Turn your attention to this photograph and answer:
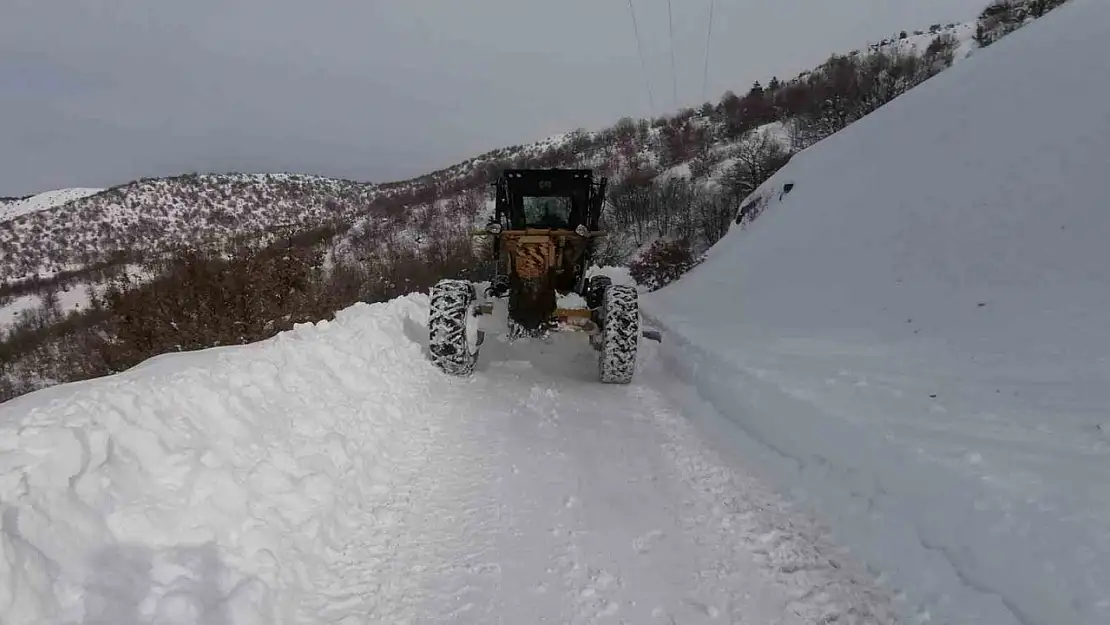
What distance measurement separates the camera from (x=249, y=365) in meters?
4.61

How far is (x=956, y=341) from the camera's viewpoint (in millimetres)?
6828

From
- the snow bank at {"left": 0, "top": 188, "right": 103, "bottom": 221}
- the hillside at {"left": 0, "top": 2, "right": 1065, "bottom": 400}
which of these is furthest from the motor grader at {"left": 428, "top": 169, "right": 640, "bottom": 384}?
the snow bank at {"left": 0, "top": 188, "right": 103, "bottom": 221}

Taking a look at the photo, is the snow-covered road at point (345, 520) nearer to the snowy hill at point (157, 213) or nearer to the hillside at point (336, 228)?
the hillside at point (336, 228)

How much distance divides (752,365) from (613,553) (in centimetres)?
441

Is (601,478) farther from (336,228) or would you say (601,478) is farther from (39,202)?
(39,202)

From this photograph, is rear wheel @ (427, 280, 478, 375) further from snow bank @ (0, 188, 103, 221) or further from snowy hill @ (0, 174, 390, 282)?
snow bank @ (0, 188, 103, 221)

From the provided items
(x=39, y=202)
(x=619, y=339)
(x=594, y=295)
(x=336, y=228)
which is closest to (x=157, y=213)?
(x=39, y=202)

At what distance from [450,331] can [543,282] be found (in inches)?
51.5

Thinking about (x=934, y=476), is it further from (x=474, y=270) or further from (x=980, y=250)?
(x=474, y=270)

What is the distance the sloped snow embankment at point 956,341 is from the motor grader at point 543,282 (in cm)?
126

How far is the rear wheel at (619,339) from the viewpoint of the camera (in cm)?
718

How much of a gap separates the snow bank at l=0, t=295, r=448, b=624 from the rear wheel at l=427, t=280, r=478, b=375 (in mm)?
2344

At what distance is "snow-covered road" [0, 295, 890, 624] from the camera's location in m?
2.56

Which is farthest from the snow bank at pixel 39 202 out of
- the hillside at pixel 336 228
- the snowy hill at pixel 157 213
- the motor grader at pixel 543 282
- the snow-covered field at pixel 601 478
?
the snow-covered field at pixel 601 478
